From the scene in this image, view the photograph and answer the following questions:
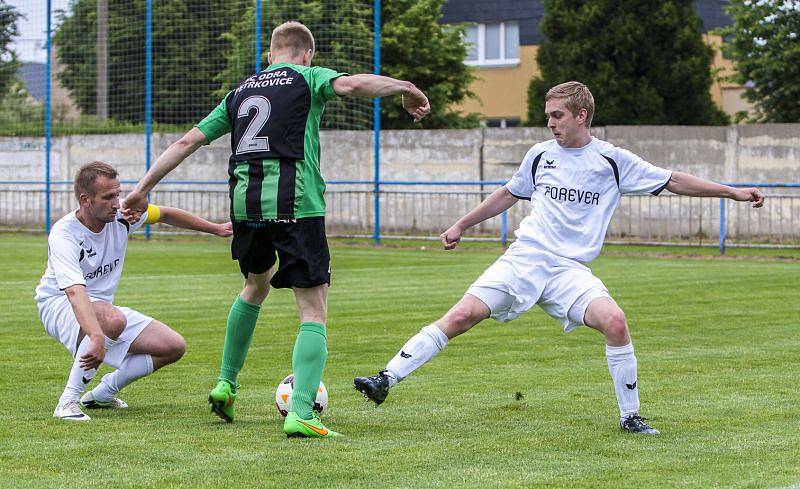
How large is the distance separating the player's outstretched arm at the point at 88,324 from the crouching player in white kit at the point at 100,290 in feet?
0.21

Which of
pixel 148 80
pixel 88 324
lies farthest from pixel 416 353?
pixel 148 80

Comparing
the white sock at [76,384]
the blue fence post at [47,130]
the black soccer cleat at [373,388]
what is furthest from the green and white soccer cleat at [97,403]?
the blue fence post at [47,130]

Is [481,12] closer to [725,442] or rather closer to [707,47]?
[707,47]

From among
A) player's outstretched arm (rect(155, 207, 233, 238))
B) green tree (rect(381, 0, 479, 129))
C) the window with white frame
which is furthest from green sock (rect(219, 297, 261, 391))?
the window with white frame

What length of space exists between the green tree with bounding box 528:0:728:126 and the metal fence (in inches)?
280

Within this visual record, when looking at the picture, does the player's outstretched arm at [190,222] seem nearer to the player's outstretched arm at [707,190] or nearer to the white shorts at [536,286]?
the white shorts at [536,286]

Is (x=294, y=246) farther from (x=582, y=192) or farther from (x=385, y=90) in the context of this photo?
(x=582, y=192)

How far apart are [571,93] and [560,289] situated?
3.26 feet

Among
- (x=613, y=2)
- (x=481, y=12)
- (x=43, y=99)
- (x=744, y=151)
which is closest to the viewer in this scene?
(x=744, y=151)

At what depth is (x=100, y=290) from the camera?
6.95 meters

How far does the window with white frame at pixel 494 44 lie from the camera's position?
4803 cm

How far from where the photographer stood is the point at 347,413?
678cm

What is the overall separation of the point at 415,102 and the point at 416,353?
1.26 meters

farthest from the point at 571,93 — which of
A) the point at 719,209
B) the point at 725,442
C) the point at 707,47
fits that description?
the point at 707,47
